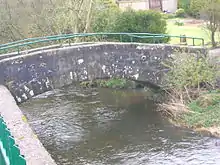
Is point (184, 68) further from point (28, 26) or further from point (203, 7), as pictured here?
point (28, 26)

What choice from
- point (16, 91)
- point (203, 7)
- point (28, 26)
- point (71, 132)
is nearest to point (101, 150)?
point (71, 132)

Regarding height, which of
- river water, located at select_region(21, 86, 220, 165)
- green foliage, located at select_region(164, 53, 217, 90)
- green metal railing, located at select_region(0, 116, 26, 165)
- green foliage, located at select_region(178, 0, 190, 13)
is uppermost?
green metal railing, located at select_region(0, 116, 26, 165)

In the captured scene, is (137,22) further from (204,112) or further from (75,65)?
(204,112)

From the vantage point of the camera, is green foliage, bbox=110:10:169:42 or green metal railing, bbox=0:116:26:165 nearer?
green metal railing, bbox=0:116:26:165

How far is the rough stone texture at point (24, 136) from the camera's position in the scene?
8.73 m

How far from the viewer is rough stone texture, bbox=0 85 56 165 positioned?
8727 mm

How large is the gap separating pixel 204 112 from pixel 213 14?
6.29 m

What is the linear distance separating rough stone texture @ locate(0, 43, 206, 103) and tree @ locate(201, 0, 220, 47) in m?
3.41

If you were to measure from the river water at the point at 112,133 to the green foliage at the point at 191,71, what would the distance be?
194 centimetres

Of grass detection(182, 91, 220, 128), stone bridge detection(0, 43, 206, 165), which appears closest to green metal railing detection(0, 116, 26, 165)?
stone bridge detection(0, 43, 206, 165)

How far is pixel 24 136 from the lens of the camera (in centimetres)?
1002

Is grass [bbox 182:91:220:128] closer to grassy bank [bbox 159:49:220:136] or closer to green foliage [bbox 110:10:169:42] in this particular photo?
grassy bank [bbox 159:49:220:136]

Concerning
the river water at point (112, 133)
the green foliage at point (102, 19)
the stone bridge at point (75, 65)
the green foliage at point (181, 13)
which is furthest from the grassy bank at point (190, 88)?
the green foliage at point (181, 13)

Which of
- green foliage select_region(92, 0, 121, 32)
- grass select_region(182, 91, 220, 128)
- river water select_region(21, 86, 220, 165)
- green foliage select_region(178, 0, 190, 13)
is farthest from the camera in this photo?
green foliage select_region(178, 0, 190, 13)
